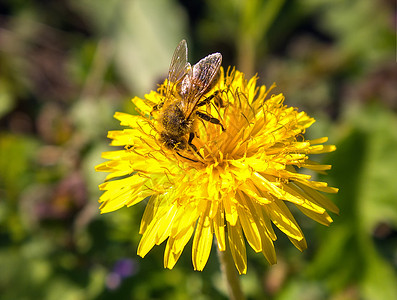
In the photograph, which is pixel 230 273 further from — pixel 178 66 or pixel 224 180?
pixel 178 66

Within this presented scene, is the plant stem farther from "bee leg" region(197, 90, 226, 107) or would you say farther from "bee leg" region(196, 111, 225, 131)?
"bee leg" region(197, 90, 226, 107)

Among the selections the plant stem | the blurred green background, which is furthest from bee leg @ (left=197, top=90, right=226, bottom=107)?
the blurred green background

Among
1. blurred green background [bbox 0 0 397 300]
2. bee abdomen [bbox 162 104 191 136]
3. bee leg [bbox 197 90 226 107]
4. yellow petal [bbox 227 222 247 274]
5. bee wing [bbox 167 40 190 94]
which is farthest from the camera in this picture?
blurred green background [bbox 0 0 397 300]

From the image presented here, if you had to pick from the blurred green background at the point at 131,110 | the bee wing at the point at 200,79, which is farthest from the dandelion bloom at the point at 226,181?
the blurred green background at the point at 131,110

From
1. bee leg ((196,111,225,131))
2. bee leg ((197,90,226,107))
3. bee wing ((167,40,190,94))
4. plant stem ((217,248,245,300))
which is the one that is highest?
bee wing ((167,40,190,94))

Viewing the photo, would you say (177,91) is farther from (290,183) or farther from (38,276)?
(38,276)

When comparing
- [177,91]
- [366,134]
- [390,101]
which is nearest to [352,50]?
[390,101]
